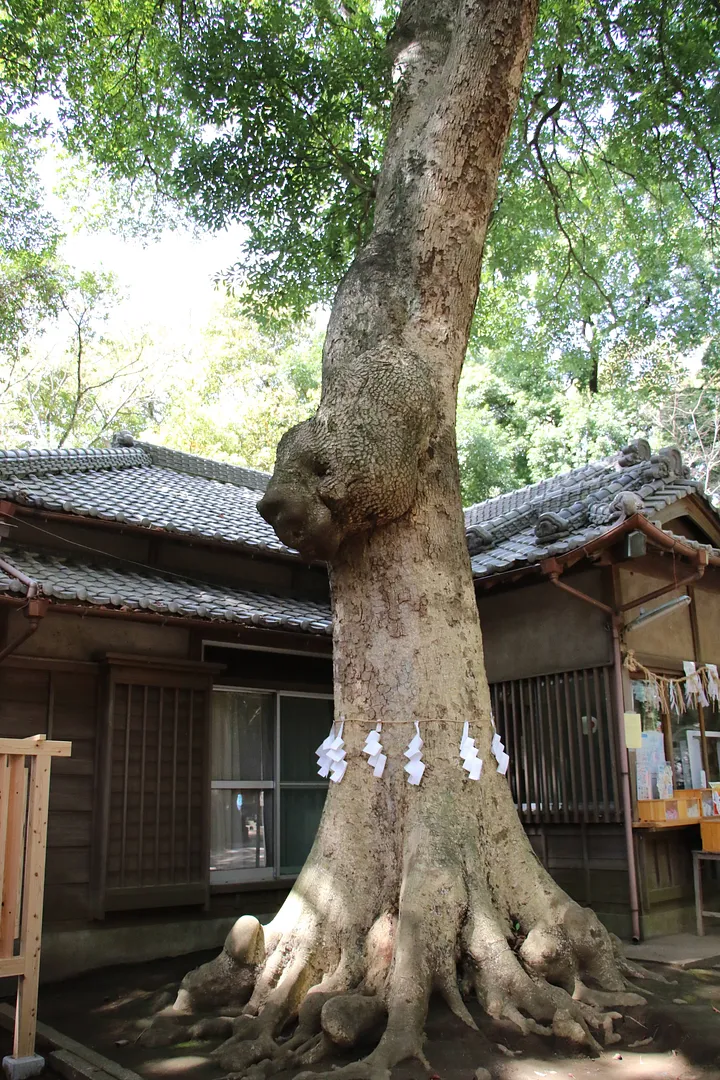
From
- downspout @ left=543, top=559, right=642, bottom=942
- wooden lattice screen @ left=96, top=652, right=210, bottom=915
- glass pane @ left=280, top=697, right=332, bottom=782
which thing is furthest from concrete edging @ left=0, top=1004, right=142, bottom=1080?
downspout @ left=543, top=559, right=642, bottom=942

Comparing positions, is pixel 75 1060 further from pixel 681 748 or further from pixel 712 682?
pixel 712 682

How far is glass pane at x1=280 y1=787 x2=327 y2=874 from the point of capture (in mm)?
9438

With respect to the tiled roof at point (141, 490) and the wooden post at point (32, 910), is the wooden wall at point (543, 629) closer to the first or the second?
the tiled roof at point (141, 490)

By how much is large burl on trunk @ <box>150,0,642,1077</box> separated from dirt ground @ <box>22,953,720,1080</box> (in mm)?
114

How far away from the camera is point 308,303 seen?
471 inches

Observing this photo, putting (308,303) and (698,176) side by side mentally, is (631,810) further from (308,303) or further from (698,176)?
(698,176)

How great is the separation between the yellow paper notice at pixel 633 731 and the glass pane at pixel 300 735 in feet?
11.6

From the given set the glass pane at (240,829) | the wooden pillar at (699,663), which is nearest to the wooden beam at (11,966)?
the glass pane at (240,829)

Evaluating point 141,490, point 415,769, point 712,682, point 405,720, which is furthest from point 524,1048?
point 141,490

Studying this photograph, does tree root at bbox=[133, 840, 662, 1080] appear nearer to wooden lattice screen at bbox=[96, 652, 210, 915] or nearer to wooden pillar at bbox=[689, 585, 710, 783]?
wooden lattice screen at bbox=[96, 652, 210, 915]

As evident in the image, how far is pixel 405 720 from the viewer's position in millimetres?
5410

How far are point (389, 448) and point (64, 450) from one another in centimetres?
671

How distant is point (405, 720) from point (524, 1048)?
187 centimetres

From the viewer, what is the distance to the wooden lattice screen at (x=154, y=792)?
7992mm
